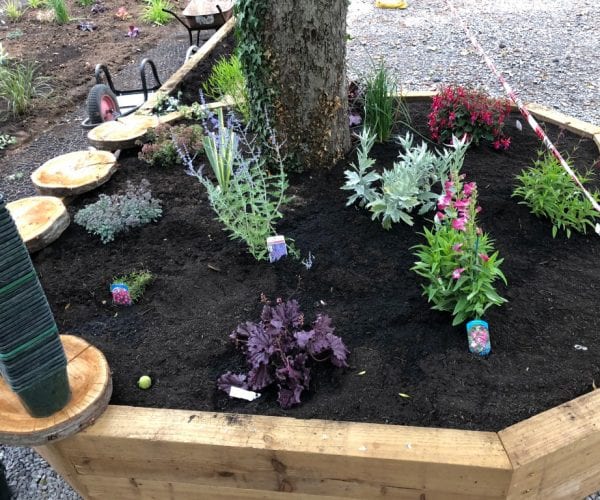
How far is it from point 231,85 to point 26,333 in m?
3.10

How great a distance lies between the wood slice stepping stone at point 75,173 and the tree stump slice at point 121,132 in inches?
6.6

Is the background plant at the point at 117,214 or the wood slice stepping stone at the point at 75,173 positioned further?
the wood slice stepping stone at the point at 75,173

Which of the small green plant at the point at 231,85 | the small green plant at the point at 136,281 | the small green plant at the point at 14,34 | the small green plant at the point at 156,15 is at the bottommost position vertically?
the small green plant at the point at 14,34

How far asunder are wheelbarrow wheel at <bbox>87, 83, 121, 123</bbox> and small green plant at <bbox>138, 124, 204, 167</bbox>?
0.87 meters

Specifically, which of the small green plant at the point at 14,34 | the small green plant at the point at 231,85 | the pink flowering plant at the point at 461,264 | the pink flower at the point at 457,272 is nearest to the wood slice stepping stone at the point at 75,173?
the small green plant at the point at 231,85

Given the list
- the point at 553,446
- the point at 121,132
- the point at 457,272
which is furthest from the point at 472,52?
the point at 553,446

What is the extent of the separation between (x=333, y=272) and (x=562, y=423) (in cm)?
116

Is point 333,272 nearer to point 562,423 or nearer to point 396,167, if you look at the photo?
point 396,167

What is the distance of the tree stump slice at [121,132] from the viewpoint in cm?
365

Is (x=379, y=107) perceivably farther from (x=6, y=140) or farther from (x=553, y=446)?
(x=6, y=140)

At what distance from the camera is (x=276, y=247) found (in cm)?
259

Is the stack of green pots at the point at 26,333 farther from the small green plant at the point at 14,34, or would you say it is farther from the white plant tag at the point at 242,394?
the small green plant at the point at 14,34

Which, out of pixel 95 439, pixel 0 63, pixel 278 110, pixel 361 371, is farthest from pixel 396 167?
pixel 0 63

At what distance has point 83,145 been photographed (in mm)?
5219
